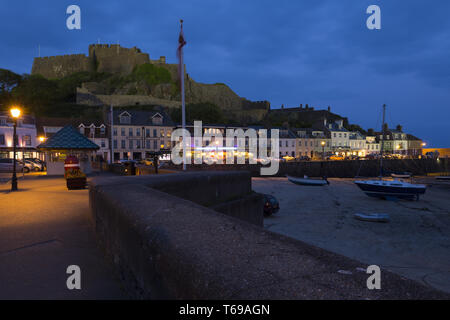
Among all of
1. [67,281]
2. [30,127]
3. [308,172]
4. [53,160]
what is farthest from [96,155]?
[67,281]

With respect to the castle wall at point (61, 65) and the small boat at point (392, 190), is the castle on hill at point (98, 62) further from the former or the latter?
the small boat at point (392, 190)

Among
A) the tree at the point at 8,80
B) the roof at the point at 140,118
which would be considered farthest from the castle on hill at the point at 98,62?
the roof at the point at 140,118

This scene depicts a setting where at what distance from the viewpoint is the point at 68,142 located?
2641 cm

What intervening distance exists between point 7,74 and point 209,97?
80.5 m

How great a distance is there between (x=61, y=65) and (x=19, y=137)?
103 metres

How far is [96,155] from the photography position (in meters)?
60.5

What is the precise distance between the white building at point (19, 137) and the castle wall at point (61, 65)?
9327 cm

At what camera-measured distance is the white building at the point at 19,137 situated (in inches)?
1791

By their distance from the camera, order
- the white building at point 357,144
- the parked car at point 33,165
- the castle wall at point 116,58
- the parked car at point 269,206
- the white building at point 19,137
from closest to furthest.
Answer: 1. the parked car at point 269,206
2. the parked car at point 33,165
3. the white building at point 19,137
4. the white building at point 357,144
5. the castle wall at point 116,58

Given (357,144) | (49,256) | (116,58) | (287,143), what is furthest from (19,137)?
(116,58)

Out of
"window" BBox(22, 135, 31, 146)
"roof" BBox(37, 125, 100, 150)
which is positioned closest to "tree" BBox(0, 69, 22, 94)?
"window" BBox(22, 135, 31, 146)

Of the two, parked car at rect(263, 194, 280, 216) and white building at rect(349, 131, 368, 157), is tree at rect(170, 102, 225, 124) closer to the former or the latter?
white building at rect(349, 131, 368, 157)

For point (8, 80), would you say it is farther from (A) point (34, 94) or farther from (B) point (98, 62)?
(B) point (98, 62)

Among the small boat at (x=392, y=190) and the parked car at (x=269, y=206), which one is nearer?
the parked car at (x=269, y=206)
